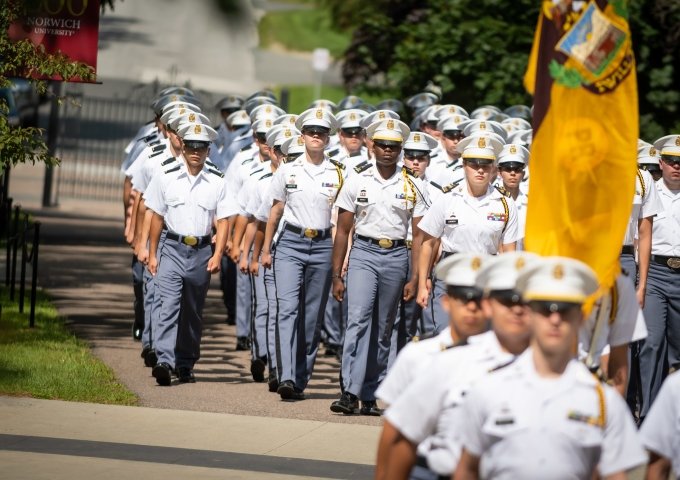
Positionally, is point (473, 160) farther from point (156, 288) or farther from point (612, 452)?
point (612, 452)

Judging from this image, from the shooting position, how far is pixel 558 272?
504 cm

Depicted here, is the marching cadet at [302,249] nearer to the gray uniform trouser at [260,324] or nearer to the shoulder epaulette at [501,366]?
the gray uniform trouser at [260,324]

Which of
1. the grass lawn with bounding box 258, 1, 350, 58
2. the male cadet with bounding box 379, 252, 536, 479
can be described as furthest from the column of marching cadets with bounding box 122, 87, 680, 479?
the grass lawn with bounding box 258, 1, 350, 58

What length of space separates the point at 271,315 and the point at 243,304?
2.31m

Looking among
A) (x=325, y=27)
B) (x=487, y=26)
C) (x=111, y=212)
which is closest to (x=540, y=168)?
(x=325, y=27)

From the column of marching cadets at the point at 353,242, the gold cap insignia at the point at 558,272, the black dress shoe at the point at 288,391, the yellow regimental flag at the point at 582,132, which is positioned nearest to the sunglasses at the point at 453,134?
the column of marching cadets at the point at 353,242

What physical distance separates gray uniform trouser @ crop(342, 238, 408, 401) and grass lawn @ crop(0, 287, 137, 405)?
1719 mm

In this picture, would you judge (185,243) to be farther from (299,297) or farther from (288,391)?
(288,391)

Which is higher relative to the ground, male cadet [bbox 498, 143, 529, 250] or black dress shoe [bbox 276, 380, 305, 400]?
male cadet [bbox 498, 143, 529, 250]

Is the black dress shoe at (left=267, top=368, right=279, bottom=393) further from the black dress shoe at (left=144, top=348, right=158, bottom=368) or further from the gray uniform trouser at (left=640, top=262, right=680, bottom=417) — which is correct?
the gray uniform trouser at (left=640, top=262, right=680, bottom=417)

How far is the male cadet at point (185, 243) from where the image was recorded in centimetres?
1244

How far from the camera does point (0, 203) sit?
21531 mm

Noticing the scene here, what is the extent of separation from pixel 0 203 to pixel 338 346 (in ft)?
27.2

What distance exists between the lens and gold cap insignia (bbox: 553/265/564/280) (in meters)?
5.02
